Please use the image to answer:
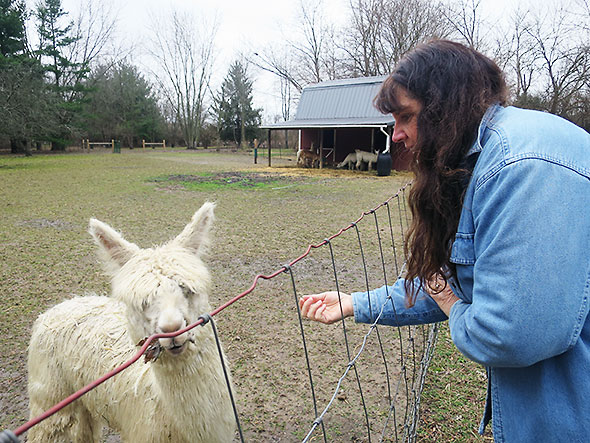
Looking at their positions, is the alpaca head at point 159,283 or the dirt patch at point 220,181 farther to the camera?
the dirt patch at point 220,181

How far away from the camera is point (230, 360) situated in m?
3.67

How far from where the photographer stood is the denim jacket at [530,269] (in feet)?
2.67

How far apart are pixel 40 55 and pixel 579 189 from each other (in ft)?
141

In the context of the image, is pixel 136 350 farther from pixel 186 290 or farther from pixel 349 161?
pixel 349 161

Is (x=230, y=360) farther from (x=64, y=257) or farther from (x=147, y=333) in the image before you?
(x=64, y=257)

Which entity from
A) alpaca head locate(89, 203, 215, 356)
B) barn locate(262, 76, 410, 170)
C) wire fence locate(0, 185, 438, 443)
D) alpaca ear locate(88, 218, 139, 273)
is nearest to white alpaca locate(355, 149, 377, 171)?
barn locate(262, 76, 410, 170)

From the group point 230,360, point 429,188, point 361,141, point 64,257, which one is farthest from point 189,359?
point 361,141

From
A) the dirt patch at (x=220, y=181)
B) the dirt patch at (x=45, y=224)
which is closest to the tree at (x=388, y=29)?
the dirt patch at (x=220, y=181)

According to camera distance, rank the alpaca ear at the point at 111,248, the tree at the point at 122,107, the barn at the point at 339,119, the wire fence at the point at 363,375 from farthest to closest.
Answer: the tree at the point at 122,107 < the barn at the point at 339,119 < the wire fence at the point at 363,375 < the alpaca ear at the point at 111,248

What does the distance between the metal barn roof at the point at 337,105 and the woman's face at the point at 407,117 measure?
770 inches

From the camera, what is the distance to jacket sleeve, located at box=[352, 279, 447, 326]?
1.57 meters

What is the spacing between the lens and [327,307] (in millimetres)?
1745

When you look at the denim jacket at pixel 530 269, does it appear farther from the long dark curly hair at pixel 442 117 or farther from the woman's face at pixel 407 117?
the woman's face at pixel 407 117

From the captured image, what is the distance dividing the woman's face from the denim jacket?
0.63 ft
